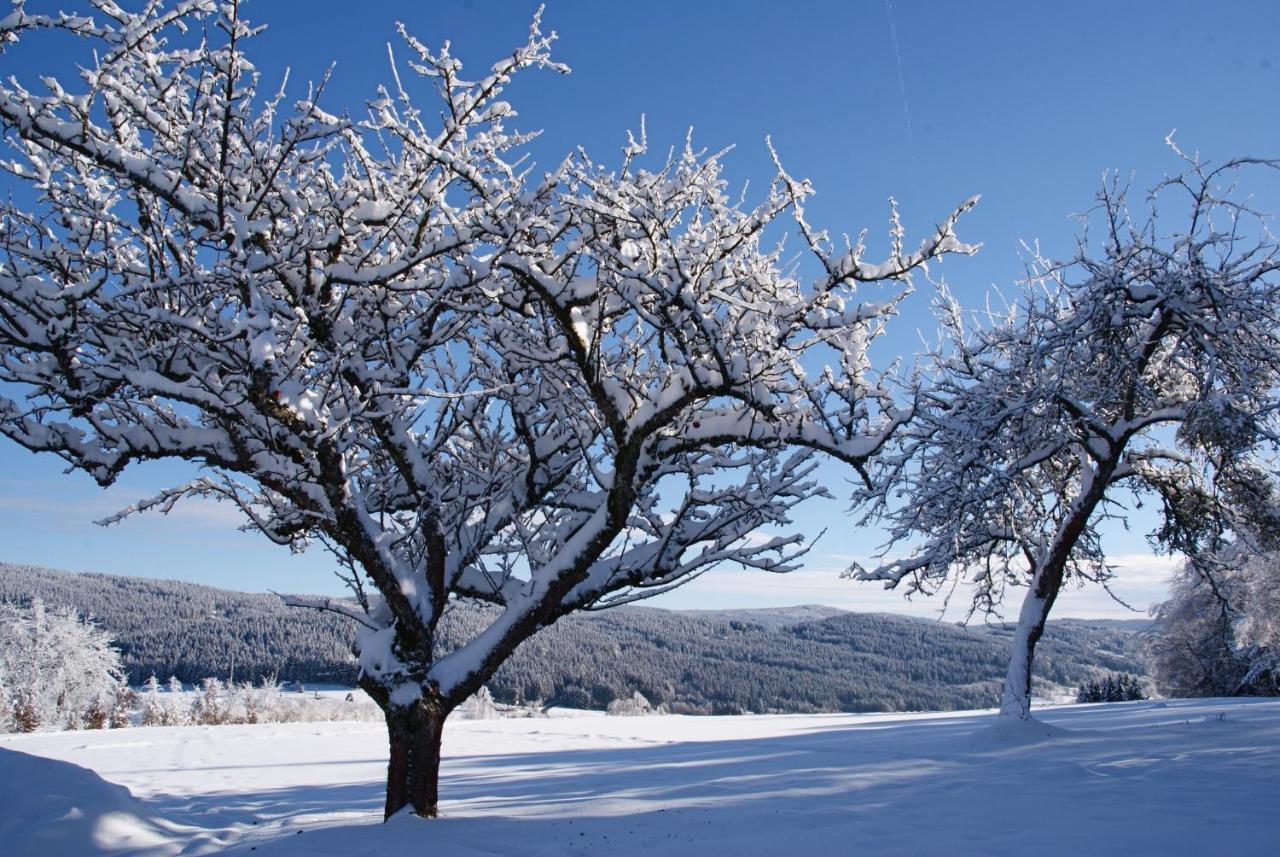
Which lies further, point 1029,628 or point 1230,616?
point 1230,616

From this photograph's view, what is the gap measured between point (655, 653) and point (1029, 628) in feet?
366

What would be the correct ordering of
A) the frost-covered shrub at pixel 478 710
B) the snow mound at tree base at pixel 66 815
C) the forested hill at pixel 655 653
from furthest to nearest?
the forested hill at pixel 655 653
the frost-covered shrub at pixel 478 710
the snow mound at tree base at pixel 66 815

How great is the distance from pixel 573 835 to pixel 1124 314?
26.5 feet

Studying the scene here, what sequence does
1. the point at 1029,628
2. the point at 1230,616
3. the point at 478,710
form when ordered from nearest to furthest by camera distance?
the point at 1029,628 < the point at 1230,616 < the point at 478,710

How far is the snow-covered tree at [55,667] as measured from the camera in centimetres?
3725

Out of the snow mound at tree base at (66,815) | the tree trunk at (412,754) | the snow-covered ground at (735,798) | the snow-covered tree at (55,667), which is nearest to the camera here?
the snow mound at tree base at (66,815)

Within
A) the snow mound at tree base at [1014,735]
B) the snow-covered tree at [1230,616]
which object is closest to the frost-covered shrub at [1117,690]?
the snow-covered tree at [1230,616]

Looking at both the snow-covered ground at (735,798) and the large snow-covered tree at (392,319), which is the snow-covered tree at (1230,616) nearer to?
the snow-covered ground at (735,798)

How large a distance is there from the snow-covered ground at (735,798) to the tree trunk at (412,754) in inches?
8.3

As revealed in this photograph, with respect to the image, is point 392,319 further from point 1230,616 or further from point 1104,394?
point 1230,616

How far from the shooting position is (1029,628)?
11.2 m

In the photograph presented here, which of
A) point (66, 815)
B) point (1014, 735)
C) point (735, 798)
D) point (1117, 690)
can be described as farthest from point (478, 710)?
point (66, 815)

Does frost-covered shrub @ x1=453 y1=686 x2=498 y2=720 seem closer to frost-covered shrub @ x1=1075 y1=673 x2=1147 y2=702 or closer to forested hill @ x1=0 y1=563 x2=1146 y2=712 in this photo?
forested hill @ x1=0 y1=563 x2=1146 y2=712

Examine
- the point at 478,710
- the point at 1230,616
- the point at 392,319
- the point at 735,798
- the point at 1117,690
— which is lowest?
the point at 478,710
